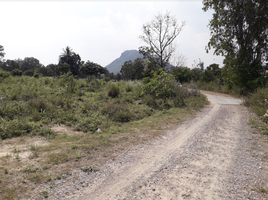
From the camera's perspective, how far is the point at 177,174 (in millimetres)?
3504

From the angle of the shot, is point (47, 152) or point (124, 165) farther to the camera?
point (47, 152)

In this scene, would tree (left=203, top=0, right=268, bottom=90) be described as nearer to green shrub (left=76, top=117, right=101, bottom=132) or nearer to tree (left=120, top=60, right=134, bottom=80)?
green shrub (left=76, top=117, right=101, bottom=132)

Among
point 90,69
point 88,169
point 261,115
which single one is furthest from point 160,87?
point 90,69

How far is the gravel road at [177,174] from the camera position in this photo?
9.50 feet

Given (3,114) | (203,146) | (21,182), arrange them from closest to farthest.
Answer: (21,182) → (203,146) → (3,114)

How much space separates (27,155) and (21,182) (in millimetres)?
1222

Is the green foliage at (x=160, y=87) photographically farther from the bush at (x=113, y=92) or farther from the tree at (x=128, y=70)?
the tree at (x=128, y=70)

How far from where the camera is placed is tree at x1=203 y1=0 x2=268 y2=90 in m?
15.8

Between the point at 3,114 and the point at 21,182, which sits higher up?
the point at 3,114

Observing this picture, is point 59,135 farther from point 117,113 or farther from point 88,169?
point 117,113

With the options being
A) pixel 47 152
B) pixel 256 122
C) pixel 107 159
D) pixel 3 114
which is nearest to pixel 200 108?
pixel 256 122

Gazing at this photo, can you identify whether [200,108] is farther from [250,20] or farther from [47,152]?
[250,20]

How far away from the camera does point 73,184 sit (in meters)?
3.14

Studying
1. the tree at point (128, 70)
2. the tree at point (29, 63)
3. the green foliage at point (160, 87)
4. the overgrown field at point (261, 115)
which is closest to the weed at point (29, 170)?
the overgrown field at point (261, 115)
